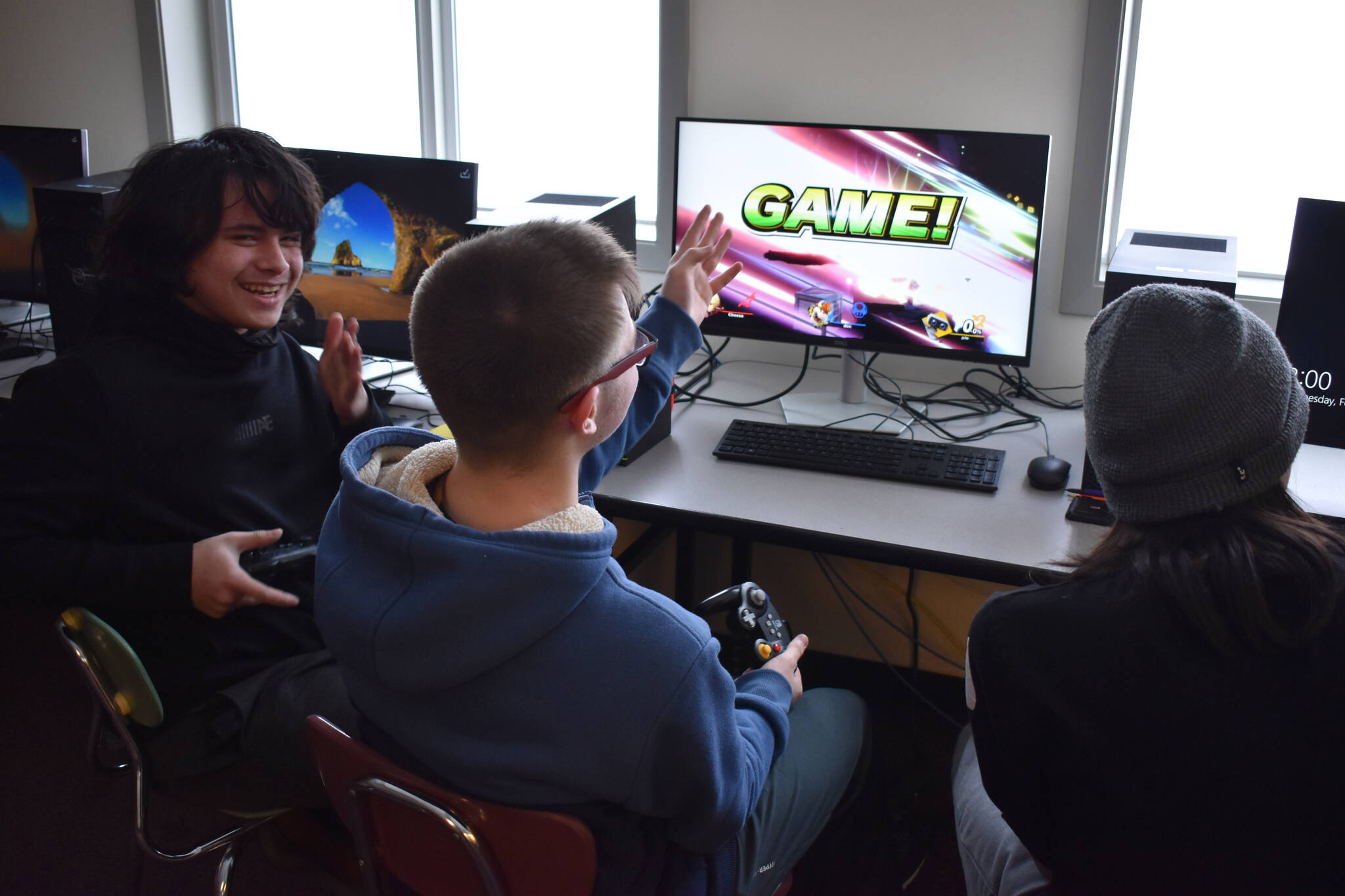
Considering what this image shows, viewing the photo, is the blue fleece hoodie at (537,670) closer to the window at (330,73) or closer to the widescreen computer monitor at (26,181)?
the widescreen computer monitor at (26,181)

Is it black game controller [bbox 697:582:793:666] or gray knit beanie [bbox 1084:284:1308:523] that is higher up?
gray knit beanie [bbox 1084:284:1308:523]

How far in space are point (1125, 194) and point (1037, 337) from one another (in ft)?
1.10

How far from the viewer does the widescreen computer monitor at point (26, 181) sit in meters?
2.49

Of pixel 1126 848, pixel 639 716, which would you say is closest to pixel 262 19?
pixel 639 716

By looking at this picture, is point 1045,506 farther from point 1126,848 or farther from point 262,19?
point 262,19

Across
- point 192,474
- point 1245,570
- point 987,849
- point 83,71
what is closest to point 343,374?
point 192,474

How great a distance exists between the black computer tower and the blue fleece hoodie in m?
1.56

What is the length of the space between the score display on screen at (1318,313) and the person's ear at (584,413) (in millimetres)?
1209

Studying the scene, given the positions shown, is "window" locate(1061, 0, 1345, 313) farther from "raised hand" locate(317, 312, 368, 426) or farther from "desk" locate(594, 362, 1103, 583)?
"raised hand" locate(317, 312, 368, 426)

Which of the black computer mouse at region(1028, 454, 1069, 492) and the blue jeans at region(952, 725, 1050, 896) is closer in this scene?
the blue jeans at region(952, 725, 1050, 896)

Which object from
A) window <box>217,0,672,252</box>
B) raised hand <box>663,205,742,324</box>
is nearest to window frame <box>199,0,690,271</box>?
window <box>217,0,672,252</box>

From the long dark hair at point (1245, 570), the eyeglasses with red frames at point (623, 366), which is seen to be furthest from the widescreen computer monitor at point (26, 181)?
the long dark hair at point (1245, 570)

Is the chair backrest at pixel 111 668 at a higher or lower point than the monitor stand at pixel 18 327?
lower

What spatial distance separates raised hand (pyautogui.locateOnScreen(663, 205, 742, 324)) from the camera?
1359 mm
